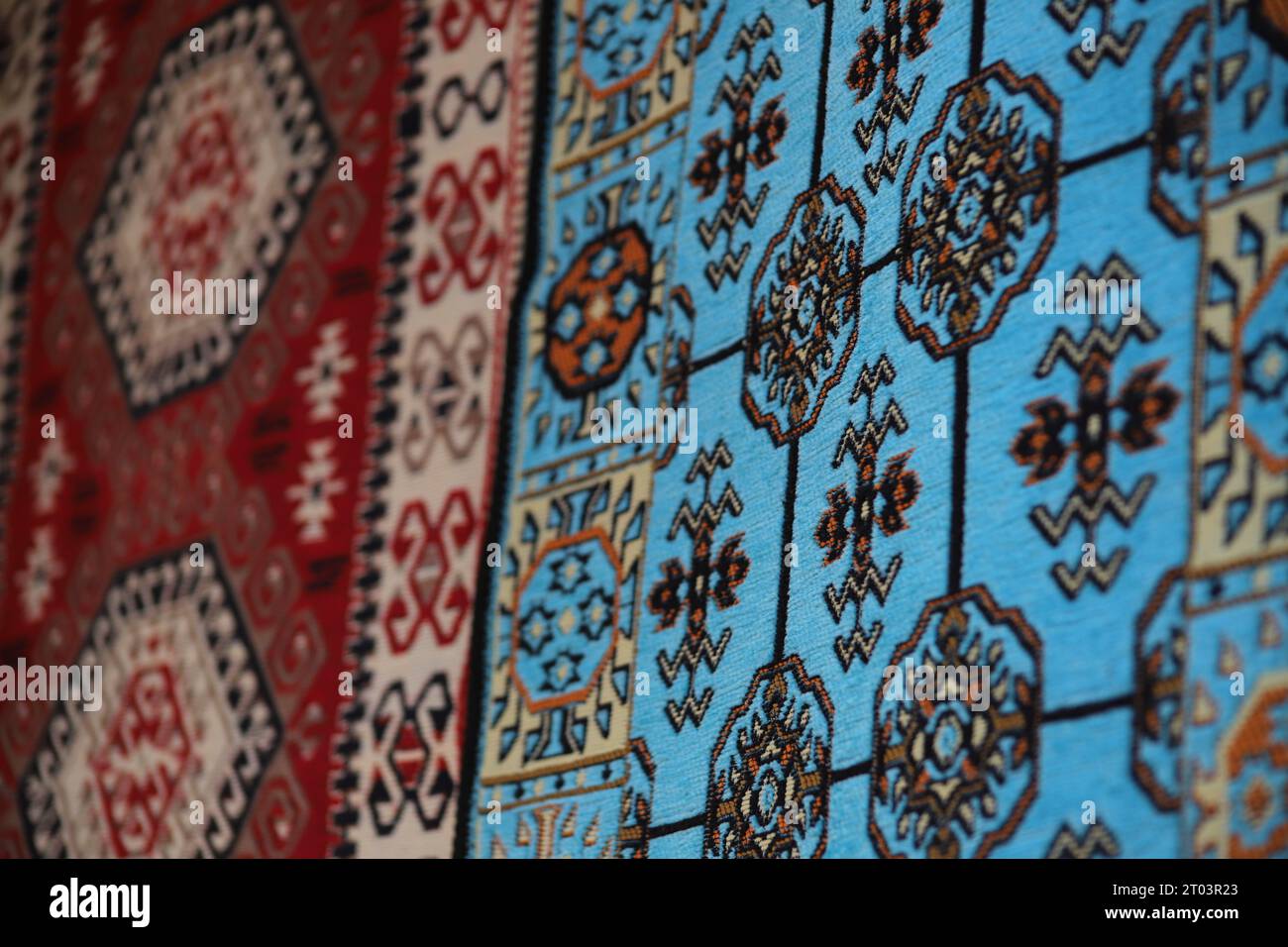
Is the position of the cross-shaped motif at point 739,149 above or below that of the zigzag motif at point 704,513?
above

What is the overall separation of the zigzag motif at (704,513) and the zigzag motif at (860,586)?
178mm

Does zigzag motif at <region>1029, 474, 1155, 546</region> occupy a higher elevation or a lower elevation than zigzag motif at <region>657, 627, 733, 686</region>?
higher

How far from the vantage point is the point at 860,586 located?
133 centimetres

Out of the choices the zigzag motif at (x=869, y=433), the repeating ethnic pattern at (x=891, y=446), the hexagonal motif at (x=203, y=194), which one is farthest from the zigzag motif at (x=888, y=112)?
the hexagonal motif at (x=203, y=194)

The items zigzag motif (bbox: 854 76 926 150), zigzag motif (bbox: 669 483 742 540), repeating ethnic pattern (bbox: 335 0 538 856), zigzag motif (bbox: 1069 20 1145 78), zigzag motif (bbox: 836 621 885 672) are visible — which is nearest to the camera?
zigzag motif (bbox: 1069 20 1145 78)

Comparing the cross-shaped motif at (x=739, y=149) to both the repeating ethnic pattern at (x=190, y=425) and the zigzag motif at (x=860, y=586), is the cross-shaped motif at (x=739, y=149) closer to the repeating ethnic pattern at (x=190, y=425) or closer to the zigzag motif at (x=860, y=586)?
the zigzag motif at (x=860, y=586)

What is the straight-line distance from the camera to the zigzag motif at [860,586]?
1305mm


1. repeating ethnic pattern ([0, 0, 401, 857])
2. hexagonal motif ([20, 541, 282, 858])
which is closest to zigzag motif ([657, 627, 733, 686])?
repeating ethnic pattern ([0, 0, 401, 857])

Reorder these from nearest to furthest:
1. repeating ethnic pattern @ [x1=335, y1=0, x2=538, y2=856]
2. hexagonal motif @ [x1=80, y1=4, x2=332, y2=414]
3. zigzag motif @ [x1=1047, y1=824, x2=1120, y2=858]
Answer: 1. zigzag motif @ [x1=1047, y1=824, x2=1120, y2=858]
2. repeating ethnic pattern @ [x1=335, y1=0, x2=538, y2=856]
3. hexagonal motif @ [x1=80, y1=4, x2=332, y2=414]

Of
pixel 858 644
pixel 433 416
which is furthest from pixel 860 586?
pixel 433 416

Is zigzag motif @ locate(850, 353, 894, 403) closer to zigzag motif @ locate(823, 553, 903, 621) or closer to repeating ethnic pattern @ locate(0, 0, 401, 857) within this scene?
zigzag motif @ locate(823, 553, 903, 621)

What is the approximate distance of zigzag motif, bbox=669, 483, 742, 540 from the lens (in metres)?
1.52

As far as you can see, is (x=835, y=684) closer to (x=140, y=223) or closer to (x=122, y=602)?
(x=122, y=602)

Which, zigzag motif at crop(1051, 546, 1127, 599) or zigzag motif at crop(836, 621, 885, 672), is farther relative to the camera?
zigzag motif at crop(836, 621, 885, 672)
